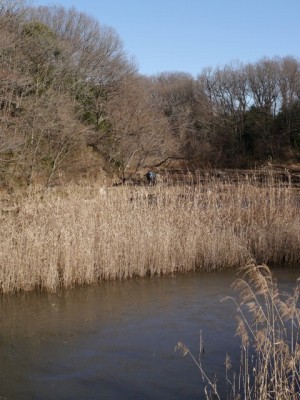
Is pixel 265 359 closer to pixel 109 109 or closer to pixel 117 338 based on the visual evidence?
pixel 117 338

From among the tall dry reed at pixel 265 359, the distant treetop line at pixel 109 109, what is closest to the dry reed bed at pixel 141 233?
the tall dry reed at pixel 265 359

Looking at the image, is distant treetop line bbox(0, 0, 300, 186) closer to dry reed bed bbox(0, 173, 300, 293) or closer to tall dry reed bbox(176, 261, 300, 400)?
dry reed bed bbox(0, 173, 300, 293)

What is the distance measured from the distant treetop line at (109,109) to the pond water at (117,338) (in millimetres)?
8448

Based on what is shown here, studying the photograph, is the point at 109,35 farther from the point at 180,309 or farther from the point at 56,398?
the point at 56,398

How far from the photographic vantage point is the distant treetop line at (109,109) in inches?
685

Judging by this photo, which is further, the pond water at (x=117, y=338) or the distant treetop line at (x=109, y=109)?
the distant treetop line at (x=109, y=109)

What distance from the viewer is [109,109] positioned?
2505 centimetres

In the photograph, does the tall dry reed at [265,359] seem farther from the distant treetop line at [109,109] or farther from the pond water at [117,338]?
the distant treetop line at [109,109]

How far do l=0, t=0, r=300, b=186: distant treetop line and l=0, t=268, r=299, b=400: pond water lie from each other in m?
8.45

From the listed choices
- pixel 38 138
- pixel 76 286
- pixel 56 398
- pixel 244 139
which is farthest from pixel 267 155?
pixel 56 398

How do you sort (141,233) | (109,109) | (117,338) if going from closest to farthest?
(117,338), (141,233), (109,109)

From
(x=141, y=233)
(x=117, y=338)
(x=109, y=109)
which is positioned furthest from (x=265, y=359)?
(x=109, y=109)

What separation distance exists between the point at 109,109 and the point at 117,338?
20052 millimetres

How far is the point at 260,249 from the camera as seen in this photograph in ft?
30.4
